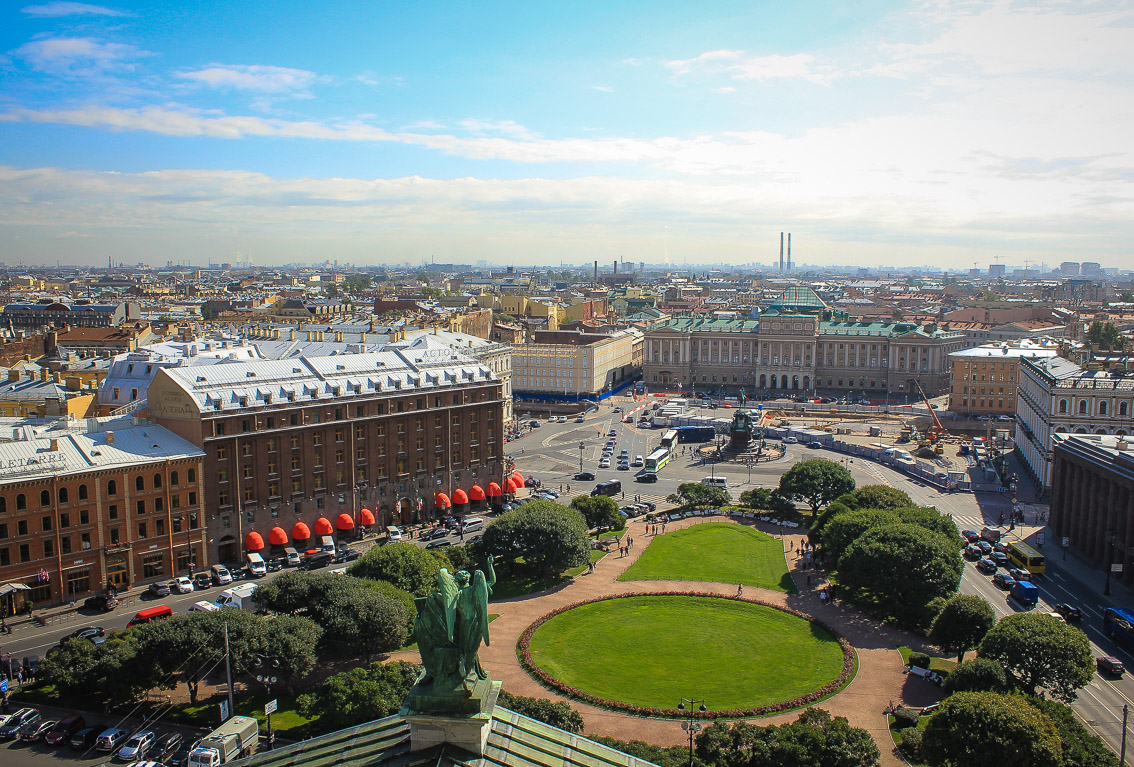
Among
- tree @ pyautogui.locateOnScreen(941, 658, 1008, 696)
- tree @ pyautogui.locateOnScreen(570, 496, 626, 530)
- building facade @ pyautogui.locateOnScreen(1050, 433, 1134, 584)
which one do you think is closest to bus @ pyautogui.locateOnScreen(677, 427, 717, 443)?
tree @ pyautogui.locateOnScreen(570, 496, 626, 530)

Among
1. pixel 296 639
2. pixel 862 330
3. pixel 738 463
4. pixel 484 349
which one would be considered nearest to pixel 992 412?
pixel 862 330

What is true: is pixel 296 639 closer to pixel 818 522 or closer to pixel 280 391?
pixel 280 391

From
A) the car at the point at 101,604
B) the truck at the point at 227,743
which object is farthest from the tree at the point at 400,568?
the car at the point at 101,604

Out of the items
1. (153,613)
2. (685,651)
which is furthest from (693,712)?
(153,613)

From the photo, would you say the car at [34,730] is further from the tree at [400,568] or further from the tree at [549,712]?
the tree at [549,712]

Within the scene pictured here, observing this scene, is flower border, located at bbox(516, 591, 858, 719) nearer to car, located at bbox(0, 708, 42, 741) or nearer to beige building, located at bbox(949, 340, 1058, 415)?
car, located at bbox(0, 708, 42, 741)

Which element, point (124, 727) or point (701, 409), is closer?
point (124, 727)

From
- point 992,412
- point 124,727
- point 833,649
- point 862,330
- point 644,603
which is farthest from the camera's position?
point 862,330
